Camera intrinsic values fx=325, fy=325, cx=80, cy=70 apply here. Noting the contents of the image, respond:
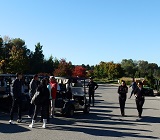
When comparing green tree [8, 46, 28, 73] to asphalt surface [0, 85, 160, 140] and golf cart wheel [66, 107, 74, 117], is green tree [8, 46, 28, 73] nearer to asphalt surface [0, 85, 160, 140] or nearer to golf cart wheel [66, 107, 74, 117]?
golf cart wheel [66, 107, 74, 117]

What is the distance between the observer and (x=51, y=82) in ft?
44.5

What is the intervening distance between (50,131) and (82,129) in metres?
1.13

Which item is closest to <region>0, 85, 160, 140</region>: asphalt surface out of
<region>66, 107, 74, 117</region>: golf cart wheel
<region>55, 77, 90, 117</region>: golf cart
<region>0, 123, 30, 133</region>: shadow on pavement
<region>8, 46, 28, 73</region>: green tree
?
<region>0, 123, 30, 133</region>: shadow on pavement

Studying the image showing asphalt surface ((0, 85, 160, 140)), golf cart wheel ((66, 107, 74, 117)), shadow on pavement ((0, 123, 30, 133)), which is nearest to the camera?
asphalt surface ((0, 85, 160, 140))

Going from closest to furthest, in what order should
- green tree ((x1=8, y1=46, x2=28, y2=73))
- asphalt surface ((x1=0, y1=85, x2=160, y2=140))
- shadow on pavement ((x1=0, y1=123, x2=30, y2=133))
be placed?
asphalt surface ((x1=0, y1=85, x2=160, y2=140)) → shadow on pavement ((x1=0, y1=123, x2=30, y2=133)) → green tree ((x1=8, y1=46, x2=28, y2=73))

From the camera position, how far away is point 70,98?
1469cm

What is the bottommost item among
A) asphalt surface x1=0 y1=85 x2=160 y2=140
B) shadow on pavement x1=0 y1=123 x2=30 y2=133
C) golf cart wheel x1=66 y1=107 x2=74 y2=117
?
asphalt surface x1=0 y1=85 x2=160 y2=140

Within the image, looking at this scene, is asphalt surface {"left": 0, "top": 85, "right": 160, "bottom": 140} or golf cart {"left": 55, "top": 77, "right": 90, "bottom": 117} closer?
asphalt surface {"left": 0, "top": 85, "right": 160, "bottom": 140}

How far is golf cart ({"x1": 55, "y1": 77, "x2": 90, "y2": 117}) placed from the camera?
45.2 feet

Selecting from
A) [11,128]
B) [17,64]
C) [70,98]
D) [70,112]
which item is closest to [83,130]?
[11,128]

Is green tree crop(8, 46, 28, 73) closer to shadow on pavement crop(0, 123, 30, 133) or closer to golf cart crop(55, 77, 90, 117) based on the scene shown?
golf cart crop(55, 77, 90, 117)

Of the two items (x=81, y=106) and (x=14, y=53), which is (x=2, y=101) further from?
(x=14, y=53)

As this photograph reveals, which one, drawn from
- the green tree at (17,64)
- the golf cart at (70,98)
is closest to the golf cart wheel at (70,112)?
the golf cart at (70,98)

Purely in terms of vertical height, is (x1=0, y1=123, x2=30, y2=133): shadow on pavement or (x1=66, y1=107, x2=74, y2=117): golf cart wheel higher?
(x1=66, y1=107, x2=74, y2=117): golf cart wheel
